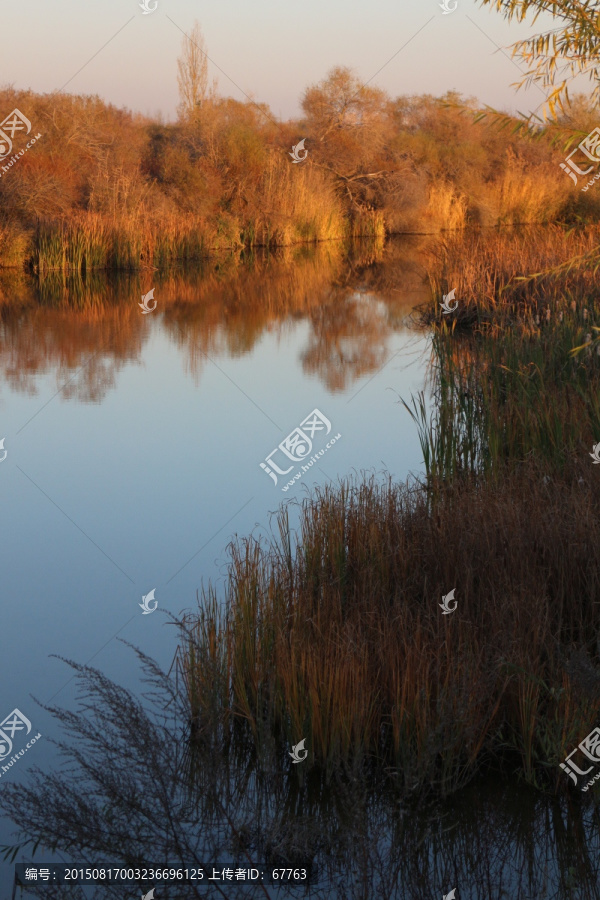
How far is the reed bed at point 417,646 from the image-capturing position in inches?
119

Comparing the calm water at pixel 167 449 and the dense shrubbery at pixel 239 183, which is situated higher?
the dense shrubbery at pixel 239 183

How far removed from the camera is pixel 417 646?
312 cm

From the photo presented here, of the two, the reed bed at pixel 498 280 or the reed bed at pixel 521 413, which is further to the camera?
the reed bed at pixel 498 280

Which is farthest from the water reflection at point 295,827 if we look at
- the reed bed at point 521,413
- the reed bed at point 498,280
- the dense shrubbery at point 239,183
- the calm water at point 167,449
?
the dense shrubbery at point 239,183

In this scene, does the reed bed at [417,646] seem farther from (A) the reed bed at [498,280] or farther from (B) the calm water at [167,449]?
(A) the reed bed at [498,280]

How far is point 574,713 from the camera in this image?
2.98m

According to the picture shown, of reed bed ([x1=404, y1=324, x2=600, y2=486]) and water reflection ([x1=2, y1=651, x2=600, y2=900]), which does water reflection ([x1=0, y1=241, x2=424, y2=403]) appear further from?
water reflection ([x1=2, y1=651, x2=600, y2=900])

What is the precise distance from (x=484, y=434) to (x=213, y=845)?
11.7 ft

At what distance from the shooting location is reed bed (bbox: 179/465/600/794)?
9.90 feet

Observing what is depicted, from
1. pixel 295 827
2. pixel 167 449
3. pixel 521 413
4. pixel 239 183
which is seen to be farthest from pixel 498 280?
pixel 239 183

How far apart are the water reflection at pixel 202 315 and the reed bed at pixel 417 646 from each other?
19.7 ft

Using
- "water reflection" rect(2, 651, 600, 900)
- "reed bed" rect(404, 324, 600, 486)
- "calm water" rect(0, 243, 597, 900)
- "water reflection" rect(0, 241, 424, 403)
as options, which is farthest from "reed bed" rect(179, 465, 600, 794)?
"water reflection" rect(0, 241, 424, 403)

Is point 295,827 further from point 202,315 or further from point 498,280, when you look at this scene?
point 202,315

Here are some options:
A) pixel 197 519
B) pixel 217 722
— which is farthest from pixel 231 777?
pixel 197 519
